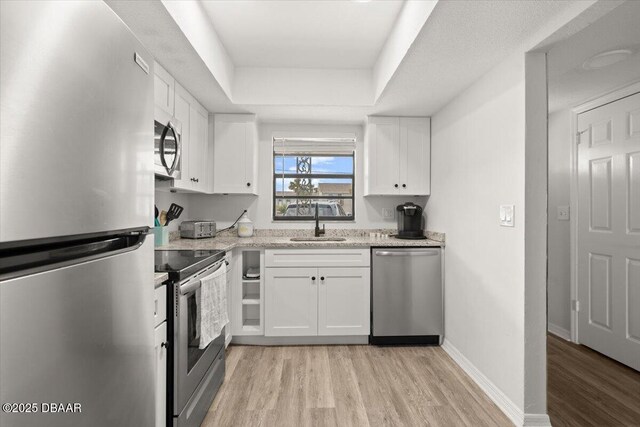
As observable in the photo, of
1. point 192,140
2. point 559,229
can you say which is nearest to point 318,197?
point 192,140

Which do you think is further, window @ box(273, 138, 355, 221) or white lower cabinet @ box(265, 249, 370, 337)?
window @ box(273, 138, 355, 221)

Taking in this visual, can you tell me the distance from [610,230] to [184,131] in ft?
11.8

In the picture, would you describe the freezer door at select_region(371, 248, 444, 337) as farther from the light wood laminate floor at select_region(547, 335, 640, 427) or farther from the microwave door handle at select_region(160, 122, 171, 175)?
the microwave door handle at select_region(160, 122, 171, 175)

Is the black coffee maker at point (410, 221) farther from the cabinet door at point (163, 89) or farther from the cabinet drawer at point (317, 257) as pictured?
the cabinet door at point (163, 89)

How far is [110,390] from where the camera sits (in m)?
0.67

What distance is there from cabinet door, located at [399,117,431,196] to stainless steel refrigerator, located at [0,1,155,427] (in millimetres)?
2875

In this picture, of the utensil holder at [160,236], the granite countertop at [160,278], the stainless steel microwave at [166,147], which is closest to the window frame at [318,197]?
the utensil holder at [160,236]

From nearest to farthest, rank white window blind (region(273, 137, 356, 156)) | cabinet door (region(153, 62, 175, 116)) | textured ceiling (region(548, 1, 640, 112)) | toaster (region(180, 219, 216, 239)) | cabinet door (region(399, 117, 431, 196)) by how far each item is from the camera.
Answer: textured ceiling (region(548, 1, 640, 112))
cabinet door (region(153, 62, 175, 116))
toaster (region(180, 219, 216, 239))
cabinet door (region(399, 117, 431, 196))
white window blind (region(273, 137, 356, 156))

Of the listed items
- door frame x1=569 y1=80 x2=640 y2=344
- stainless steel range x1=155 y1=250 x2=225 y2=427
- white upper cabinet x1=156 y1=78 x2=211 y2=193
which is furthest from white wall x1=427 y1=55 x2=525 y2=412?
white upper cabinet x1=156 y1=78 x2=211 y2=193

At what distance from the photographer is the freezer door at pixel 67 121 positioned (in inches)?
16.9

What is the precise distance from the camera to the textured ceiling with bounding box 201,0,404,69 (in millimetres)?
2145

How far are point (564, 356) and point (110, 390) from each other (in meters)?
3.33

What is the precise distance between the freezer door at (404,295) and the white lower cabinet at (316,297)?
11 centimetres

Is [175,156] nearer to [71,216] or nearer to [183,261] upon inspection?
[183,261]
